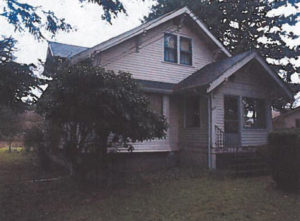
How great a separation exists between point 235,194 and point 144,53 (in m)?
7.19

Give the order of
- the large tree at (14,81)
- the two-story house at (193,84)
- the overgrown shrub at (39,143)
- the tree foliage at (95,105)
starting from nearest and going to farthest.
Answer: the large tree at (14,81), the tree foliage at (95,105), the two-story house at (193,84), the overgrown shrub at (39,143)

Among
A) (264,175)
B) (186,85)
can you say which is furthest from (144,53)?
(264,175)

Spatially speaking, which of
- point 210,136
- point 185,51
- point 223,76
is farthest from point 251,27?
point 210,136

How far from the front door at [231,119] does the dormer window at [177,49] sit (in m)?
2.81

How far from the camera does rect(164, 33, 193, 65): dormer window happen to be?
38.8 feet

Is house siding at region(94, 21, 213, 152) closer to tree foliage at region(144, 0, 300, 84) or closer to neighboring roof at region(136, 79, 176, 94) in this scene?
neighboring roof at region(136, 79, 176, 94)

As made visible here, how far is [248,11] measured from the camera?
2034 centimetres

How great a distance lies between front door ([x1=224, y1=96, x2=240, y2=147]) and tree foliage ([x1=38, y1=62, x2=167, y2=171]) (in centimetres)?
535

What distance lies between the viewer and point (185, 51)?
12320 millimetres

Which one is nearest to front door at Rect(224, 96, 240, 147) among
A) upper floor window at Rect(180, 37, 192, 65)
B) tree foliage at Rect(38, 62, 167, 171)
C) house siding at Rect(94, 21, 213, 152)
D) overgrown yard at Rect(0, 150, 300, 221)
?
house siding at Rect(94, 21, 213, 152)

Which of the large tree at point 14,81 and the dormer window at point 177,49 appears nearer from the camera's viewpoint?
the large tree at point 14,81

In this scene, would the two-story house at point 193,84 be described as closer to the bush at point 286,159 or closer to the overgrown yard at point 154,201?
the overgrown yard at point 154,201

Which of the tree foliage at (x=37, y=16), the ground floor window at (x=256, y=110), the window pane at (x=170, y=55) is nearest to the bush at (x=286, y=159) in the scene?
the ground floor window at (x=256, y=110)

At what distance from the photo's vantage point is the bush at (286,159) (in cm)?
620
